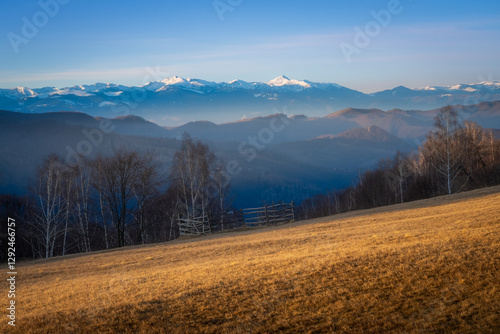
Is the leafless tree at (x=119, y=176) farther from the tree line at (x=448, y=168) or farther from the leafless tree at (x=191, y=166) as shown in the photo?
the tree line at (x=448, y=168)

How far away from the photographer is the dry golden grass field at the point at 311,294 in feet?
25.8

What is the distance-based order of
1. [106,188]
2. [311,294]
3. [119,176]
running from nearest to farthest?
[311,294] → [119,176] → [106,188]

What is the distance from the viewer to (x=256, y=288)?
10.5m

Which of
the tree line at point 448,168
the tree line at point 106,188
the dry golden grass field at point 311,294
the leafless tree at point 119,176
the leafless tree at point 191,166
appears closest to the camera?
the dry golden grass field at point 311,294

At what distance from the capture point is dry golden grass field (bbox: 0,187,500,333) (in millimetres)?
7867

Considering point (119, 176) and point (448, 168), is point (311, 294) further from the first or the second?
point (448, 168)

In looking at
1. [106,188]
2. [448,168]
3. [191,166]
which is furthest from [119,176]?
[448,168]

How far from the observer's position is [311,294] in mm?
9484

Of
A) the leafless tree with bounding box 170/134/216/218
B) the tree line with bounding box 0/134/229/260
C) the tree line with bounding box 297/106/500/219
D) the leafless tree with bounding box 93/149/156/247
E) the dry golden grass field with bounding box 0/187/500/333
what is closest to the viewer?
the dry golden grass field with bounding box 0/187/500/333

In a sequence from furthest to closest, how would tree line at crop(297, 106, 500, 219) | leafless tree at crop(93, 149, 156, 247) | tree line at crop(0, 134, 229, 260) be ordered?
tree line at crop(297, 106, 500, 219) → leafless tree at crop(93, 149, 156, 247) → tree line at crop(0, 134, 229, 260)

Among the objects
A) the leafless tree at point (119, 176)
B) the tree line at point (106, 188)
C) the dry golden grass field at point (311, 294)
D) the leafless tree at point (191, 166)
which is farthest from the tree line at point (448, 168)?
the dry golden grass field at point (311, 294)

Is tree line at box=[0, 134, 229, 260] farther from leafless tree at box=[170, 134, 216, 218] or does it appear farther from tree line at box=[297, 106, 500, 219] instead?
tree line at box=[297, 106, 500, 219]

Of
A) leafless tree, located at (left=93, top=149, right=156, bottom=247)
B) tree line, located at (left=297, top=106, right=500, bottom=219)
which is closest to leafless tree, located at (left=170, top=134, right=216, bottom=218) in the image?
leafless tree, located at (left=93, top=149, right=156, bottom=247)

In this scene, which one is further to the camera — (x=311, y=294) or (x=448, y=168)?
(x=448, y=168)
